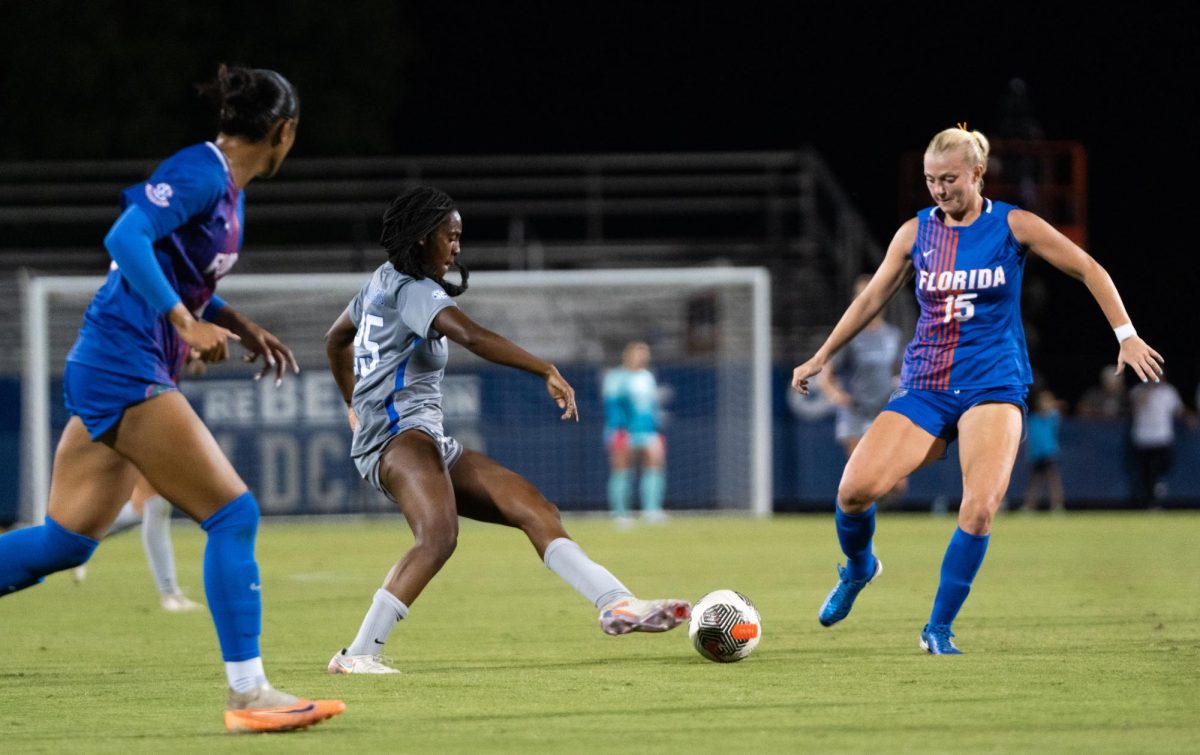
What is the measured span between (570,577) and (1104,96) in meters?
29.1

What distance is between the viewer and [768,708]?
5883 millimetres

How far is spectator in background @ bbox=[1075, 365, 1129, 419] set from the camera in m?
23.4

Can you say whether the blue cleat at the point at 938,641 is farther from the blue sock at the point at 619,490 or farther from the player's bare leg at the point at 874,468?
the blue sock at the point at 619,490

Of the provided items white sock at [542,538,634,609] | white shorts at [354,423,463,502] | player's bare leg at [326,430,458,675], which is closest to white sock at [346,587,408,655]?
player's bare leg at [326,430,458,675]

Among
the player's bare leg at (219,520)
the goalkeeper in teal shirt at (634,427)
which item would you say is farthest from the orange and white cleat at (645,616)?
the goalkeeper in teal shirt at (634,427)

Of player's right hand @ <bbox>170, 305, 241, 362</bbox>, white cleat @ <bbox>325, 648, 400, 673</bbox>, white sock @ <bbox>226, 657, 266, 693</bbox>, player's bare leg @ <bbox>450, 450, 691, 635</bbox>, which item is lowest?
white cleat @ <bbox>325, 648, 400, 673</bbox>

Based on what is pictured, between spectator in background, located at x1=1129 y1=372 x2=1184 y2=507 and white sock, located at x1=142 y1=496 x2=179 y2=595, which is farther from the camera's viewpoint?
spectator in background, located at x1=1129 y1=372 x2=1184 y2=507

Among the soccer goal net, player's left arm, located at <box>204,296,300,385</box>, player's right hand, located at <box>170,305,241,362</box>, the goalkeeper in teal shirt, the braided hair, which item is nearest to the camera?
player's right hand, located at <box>170,305,241,362</box>

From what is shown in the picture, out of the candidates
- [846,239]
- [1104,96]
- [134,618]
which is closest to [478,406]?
[846,239]

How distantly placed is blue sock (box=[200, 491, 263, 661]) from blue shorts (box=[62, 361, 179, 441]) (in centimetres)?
43

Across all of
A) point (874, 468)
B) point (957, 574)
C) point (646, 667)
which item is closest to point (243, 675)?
point (646, 667)

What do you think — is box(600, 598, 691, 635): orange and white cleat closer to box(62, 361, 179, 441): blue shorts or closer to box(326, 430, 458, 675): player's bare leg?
box(326, 430, 458, 675): player's bare leg

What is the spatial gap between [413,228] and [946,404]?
7.80 feet

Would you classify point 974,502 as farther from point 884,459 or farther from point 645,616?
point 645,616
